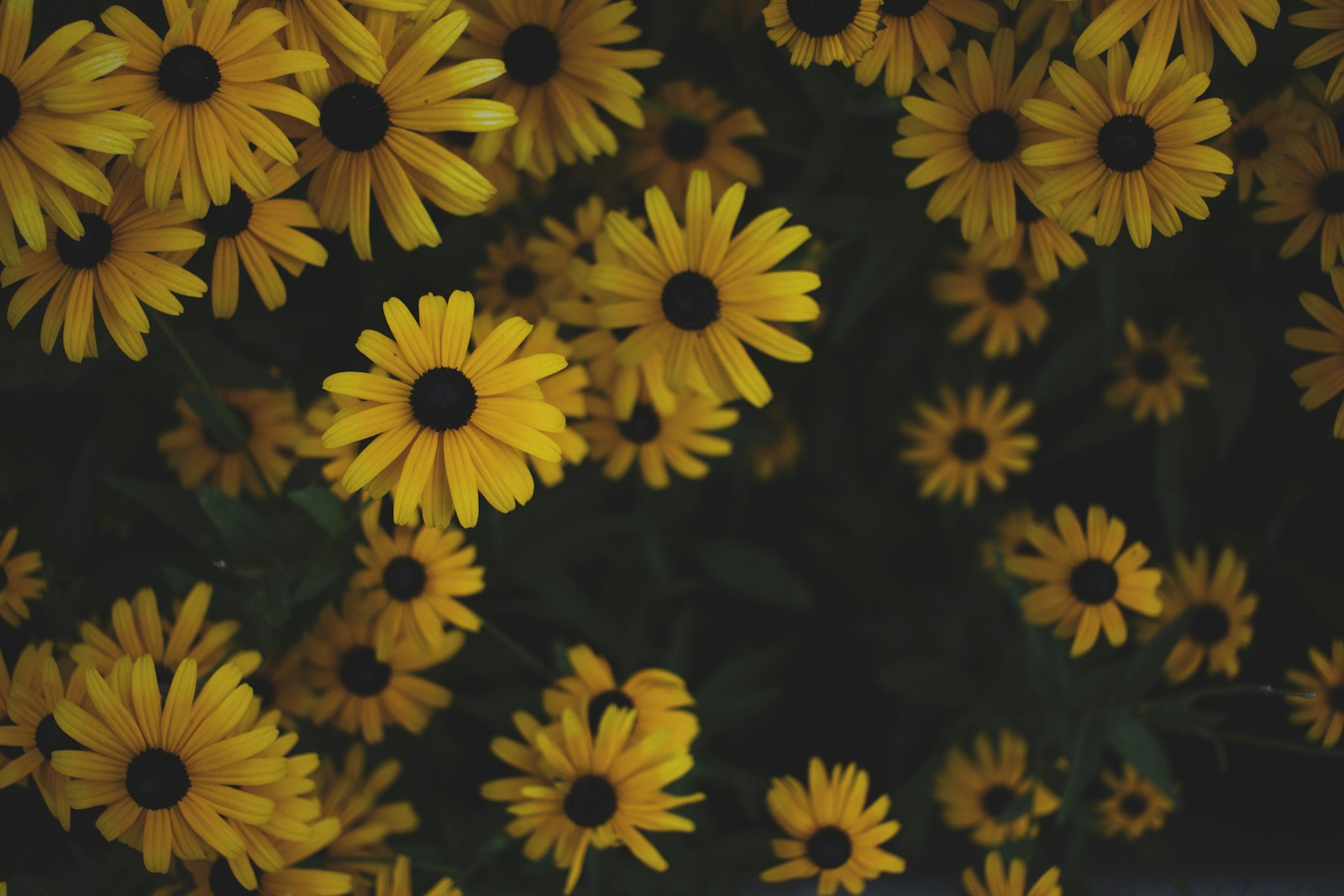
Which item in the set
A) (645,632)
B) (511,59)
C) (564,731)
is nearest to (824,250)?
(511,59)

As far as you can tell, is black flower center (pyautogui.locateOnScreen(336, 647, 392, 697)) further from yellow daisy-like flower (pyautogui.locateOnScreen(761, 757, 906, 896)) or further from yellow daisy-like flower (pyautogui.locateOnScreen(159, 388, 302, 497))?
yellow daisy-like flower (pyautogui.locateOnScreen(761, 757, 906, 896))

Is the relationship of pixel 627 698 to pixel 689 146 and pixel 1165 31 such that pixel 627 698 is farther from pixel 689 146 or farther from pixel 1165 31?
pixel 1165 31

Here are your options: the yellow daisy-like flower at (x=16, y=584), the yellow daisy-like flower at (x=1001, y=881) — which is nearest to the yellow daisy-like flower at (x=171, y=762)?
the yellow daisy-like flower at (x=16, y=584)

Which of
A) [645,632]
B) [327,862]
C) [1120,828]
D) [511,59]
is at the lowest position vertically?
[327,862]

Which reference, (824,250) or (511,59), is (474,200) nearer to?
(511,59)

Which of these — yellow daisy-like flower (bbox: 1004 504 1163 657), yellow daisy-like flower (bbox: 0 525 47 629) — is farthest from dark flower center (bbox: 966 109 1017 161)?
yellow daisy-like flower (bbox: 0 525 47 629)
